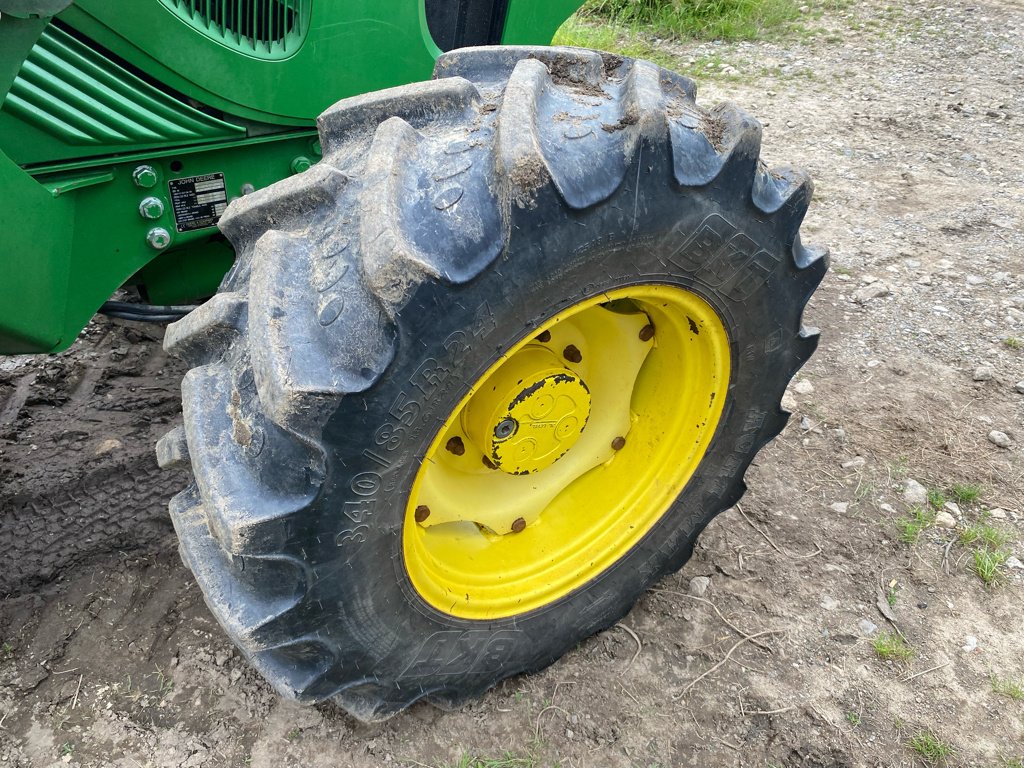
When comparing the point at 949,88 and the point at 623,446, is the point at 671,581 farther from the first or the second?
the point at 949,88

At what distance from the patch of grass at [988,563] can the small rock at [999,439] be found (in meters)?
0.46

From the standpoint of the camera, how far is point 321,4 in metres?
1.53

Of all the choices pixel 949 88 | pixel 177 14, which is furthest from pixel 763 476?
pixel 949 88

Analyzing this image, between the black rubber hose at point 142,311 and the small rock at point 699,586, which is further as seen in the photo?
the small rock at point 699,586

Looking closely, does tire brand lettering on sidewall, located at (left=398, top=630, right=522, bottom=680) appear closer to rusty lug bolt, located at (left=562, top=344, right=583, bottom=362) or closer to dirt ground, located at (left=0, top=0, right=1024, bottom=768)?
dirt ground, located at (left=0, top=0, right=1024, bottom=768)

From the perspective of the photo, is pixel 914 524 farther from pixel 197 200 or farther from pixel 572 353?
pixel 197 200

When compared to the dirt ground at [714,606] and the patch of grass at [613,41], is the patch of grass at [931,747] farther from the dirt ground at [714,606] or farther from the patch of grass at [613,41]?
the patch of grass at [613,41]

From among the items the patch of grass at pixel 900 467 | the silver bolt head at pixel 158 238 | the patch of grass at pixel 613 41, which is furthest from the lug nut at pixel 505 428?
the patch of grass at pixel 613 41

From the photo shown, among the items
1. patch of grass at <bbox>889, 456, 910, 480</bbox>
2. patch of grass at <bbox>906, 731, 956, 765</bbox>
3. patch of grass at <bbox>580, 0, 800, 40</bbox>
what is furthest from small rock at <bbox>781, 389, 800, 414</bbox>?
patch of grass at <bbox>580, 0, 800, 40</bbox>

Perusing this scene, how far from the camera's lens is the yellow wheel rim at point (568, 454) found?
1.65 meters

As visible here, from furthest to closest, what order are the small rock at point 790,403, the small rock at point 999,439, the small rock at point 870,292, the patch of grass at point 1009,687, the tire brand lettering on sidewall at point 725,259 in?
the small rock at point 870,292 → the small rock at point 790,403 → the small rock at point 999,439 → the patch of grass at point 1009,687 → the tire brand lettering on sidewall at point 725,259

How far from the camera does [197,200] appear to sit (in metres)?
1.59

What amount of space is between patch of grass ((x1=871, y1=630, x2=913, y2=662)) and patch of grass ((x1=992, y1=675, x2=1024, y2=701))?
19cm

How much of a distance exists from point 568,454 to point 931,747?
1.02 metres
